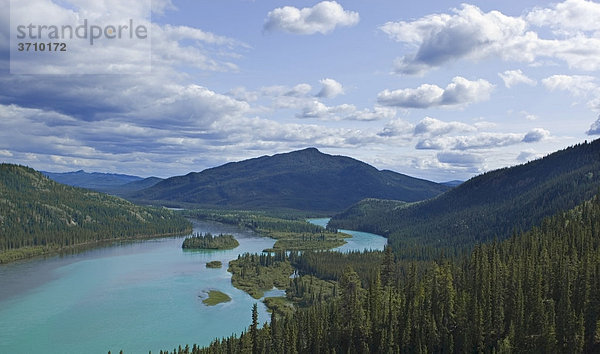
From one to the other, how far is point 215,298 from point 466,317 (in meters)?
85.1

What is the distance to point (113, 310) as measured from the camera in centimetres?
13575

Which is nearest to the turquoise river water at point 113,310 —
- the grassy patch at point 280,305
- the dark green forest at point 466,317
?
the grassy patch at point 280,305

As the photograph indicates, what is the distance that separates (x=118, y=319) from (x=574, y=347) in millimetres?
107072

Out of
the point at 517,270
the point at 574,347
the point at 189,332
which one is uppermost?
the point at 517,270

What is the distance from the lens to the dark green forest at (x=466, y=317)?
273 feet

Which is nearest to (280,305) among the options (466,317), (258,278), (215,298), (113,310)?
(215,298)

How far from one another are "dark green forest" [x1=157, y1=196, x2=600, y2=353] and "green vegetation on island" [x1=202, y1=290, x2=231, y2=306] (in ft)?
152

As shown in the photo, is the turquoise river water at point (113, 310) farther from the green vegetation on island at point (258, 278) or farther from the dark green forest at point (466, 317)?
the dark green forest at point (466, 317)

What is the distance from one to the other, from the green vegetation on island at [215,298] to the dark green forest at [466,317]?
4648cm

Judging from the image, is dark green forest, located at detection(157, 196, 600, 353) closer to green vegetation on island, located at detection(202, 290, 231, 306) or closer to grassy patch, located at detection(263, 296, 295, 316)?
grassy patch, located at detection(263, 296, 295, 316)

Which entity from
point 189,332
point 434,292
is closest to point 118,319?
point 189,332

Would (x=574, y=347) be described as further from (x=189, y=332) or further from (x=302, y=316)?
(x=189, y=332)

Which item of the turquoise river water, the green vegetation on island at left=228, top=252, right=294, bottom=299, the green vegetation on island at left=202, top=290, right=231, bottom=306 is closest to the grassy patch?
the turquoise river water

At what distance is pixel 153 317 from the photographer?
5094 inches
